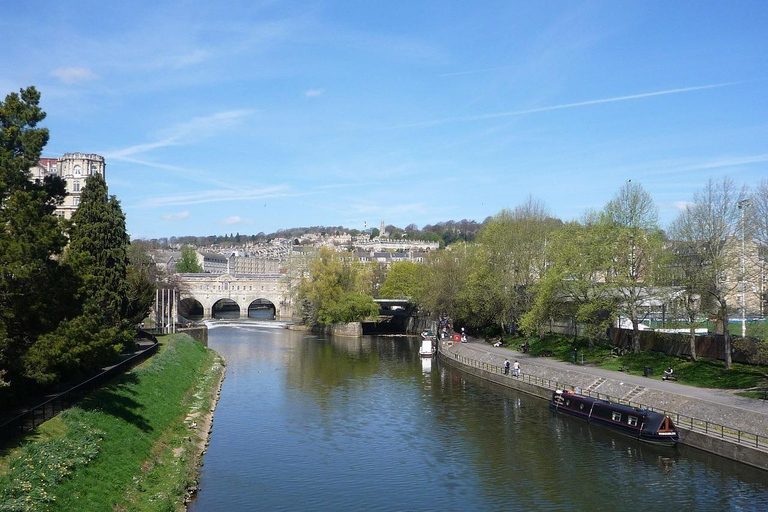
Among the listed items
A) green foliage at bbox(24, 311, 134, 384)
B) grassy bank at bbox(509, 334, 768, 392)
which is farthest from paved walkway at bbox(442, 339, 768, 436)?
green foliage at bbox(24, 311, 134, 384)

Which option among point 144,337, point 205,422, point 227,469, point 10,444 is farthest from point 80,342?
point 144,337

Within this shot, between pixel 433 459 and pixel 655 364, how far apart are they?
71.1ft

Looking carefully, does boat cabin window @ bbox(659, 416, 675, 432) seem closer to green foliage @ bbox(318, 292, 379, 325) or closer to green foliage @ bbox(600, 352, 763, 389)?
green foliage @ bbox(600, 352, 763, 389)

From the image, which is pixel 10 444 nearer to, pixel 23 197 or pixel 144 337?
pixel 23 197

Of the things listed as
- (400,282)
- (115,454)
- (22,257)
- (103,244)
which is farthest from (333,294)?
(22,257)

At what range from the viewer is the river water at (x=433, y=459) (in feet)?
88.8

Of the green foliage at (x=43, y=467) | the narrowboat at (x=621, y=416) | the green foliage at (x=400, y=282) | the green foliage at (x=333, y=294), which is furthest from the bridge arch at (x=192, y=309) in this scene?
the green foliage at (x=43, y=467)

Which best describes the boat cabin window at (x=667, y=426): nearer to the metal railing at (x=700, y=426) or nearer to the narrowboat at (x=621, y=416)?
the narrowboat at (x=621, y=416)

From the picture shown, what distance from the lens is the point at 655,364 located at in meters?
47.8

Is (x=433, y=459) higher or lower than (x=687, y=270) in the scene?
lower

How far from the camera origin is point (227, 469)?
30828 millimetres

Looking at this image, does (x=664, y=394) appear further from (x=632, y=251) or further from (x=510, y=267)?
(x=510, y=267)

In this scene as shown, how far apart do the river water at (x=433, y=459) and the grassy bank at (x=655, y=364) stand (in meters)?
7.24

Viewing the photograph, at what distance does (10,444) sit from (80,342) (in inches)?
207
